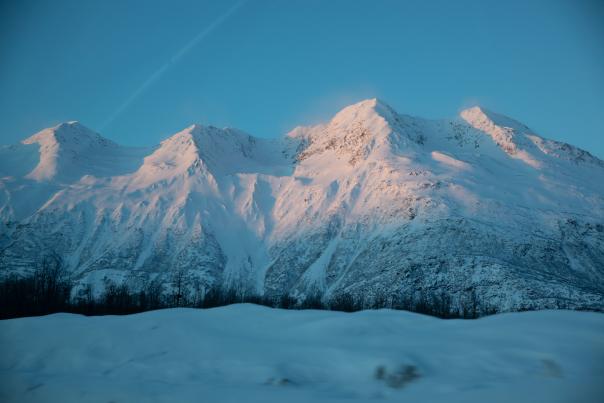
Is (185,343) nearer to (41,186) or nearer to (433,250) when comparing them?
(433,250)

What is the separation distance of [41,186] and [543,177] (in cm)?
19152

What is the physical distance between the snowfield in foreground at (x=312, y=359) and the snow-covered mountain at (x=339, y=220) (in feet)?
281

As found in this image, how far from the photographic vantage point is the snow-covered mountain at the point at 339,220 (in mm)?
103000

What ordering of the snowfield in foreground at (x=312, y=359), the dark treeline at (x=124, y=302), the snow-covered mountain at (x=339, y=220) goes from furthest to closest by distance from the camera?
the snow-covered mountain at (x=339, y=220), the dark treeline at (x=124, y=302), the snowfield in foreground at (x=312, y=359)

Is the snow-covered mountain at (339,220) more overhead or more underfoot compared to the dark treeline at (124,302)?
more overhead

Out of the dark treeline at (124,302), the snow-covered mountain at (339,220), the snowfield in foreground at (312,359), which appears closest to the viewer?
the snowfield in foreground at (312,359)

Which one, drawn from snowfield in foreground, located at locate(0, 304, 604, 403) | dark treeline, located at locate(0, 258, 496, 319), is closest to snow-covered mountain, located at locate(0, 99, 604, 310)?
dark treeline, located at locate(0, 258, 496, 319)

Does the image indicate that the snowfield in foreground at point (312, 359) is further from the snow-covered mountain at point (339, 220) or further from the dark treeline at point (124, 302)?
the snow-covered mountain at point (339, 220)

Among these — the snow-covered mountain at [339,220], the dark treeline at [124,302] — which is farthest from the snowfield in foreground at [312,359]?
the snow-covered mountain at [339,220]

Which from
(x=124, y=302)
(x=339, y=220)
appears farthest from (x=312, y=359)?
(x=339, y=220)

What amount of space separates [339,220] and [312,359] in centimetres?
13489

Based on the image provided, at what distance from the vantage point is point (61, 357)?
373 inches

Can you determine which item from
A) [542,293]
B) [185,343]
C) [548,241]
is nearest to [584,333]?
[185,343]

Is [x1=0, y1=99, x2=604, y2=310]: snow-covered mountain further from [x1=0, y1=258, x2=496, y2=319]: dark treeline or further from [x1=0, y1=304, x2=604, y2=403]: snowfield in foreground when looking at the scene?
[x1=0, y1=304, x2=604, y2=403]: snowfield in foreground
